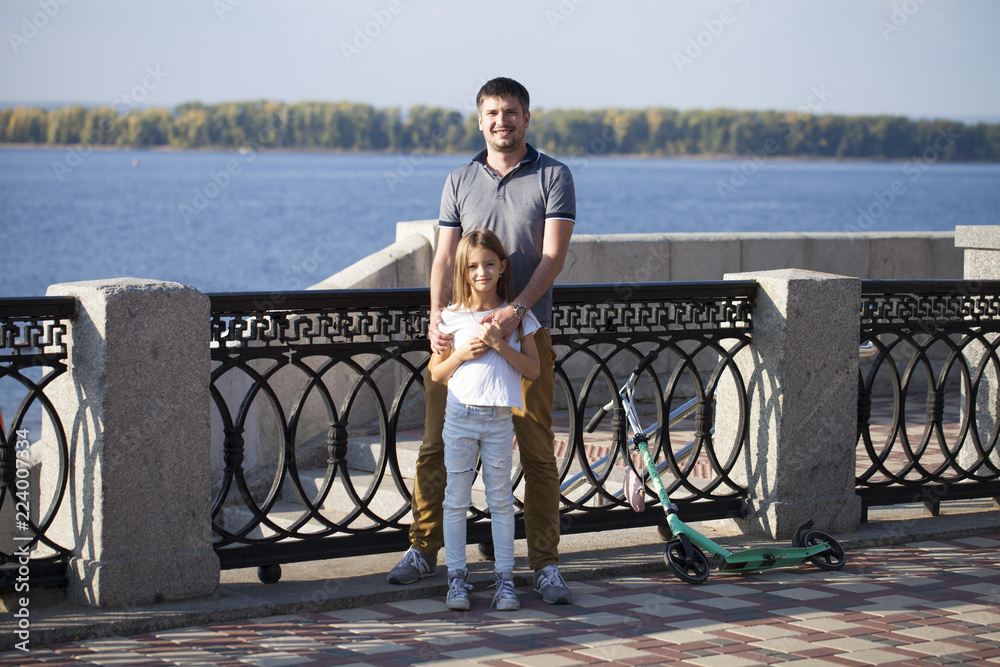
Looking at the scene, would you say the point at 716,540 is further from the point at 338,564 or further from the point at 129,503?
the point at 129,503

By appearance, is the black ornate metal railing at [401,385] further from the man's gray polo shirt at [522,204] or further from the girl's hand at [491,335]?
the girl's hand at [491,335]

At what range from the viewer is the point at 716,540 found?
5688 mm

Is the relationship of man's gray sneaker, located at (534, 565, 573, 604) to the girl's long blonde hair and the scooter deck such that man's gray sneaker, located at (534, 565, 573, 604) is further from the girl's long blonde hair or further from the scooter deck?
the girl's long blonde hair

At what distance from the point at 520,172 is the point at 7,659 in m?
2.65

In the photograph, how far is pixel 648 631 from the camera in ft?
14.0

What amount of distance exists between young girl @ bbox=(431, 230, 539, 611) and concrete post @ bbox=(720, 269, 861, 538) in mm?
1648

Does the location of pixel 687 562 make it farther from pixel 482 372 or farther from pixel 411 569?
pixel 482 372

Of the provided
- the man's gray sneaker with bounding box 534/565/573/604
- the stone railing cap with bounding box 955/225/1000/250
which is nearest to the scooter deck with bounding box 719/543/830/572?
the man's gray sneaker with bounding box 534/565/573/604

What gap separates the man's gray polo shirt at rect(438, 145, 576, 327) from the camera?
4.56 meters

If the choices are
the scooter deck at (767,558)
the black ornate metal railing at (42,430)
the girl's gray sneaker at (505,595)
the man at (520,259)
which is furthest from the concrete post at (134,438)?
the scooter deck at (767,558)

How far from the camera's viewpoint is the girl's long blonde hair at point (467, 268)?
4.41 m

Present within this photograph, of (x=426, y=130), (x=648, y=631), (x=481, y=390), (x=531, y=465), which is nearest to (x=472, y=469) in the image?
(x=531, y=465)

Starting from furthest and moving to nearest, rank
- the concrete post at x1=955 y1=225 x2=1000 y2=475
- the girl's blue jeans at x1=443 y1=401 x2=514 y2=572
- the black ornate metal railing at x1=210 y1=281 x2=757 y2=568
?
the concrete post at x1=955 y1=225 x2=1000 y2=475 → the black ornate metal railing at x1=210 y1=281 x2=757 y2=568 → the girl's blue jeans at x1=443 y1=401 x2=514 y2=572

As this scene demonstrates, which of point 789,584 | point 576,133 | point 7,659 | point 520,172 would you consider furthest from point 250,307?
point 576,133
